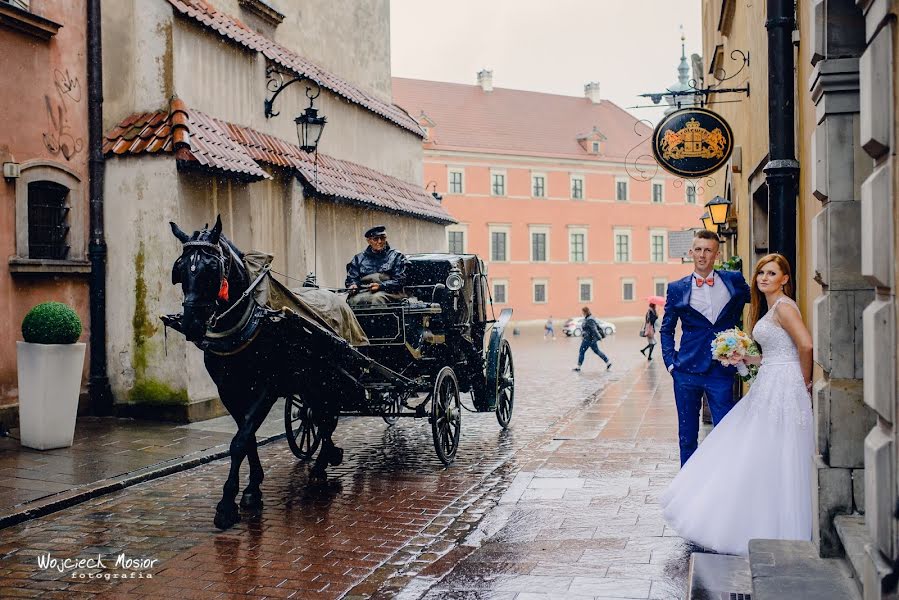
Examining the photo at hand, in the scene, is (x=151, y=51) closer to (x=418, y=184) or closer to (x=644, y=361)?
(x=418, y=184)

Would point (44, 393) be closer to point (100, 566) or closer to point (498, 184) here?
point (100, 566)

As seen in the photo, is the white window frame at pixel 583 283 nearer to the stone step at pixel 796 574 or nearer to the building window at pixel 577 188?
the building window at pixel 577 188

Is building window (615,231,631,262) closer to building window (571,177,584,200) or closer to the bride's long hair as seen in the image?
building window (571,177,584,200)

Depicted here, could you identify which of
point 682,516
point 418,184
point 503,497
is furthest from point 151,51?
point 418,184

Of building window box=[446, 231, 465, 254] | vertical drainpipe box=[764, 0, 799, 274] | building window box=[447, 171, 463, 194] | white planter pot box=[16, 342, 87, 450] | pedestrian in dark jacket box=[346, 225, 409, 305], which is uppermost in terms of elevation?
building window box=[447, 171, 463, 194]

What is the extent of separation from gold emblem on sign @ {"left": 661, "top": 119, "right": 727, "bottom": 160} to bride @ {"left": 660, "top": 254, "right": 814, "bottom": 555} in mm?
4086

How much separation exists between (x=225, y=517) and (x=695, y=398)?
350 centimetres

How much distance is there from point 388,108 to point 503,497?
16.1 metres

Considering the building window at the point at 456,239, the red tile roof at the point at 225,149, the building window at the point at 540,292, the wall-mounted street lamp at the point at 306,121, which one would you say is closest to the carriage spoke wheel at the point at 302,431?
the red tile roof at the point at 225,149

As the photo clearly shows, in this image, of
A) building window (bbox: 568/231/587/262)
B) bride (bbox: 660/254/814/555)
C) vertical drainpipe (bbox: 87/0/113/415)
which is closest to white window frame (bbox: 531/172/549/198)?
building window (bbox: 568/231/587/262)

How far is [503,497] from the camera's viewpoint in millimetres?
7609

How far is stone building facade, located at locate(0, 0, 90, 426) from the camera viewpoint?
1059 cm

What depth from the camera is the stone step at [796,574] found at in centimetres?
374

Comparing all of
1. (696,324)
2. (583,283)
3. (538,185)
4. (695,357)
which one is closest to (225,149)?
(696,324)
